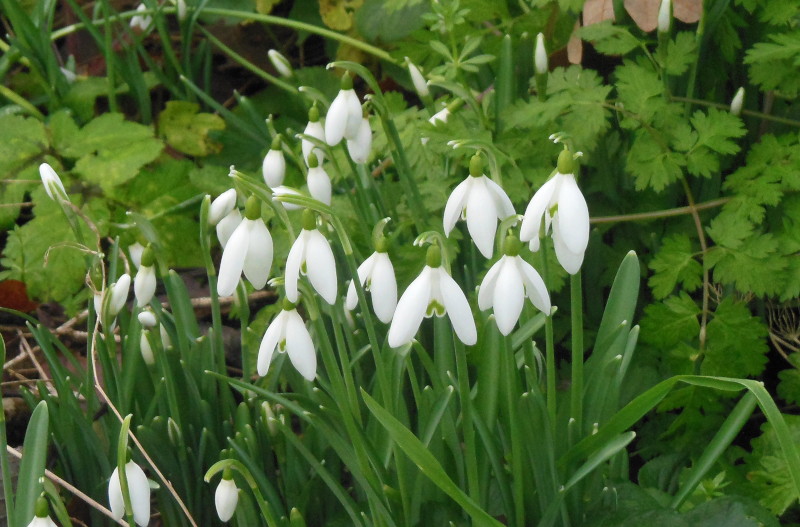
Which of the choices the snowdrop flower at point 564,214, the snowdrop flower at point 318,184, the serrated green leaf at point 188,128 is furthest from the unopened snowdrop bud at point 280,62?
the snowdrop flower at point 564,214

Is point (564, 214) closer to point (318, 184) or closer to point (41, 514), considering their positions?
point (318, 184)

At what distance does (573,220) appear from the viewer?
1276mm

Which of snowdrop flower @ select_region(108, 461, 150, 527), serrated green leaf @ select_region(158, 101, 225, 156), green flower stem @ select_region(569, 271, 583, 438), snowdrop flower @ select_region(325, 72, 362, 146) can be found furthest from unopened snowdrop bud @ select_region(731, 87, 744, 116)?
serrated green leaf @ select_region(158, 101, 225, 156)

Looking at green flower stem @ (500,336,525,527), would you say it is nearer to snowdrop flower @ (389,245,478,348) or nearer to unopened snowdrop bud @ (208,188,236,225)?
snowdrop flower @ (389,245,478,348)

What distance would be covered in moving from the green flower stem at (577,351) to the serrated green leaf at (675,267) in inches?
18.7

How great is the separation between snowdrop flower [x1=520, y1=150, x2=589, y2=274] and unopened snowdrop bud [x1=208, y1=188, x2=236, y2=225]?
2.01ft

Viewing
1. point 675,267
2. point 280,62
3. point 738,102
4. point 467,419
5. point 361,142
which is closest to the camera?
point 467,419

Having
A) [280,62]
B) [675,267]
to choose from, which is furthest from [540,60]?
[280,62]

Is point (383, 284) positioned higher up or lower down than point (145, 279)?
higher up

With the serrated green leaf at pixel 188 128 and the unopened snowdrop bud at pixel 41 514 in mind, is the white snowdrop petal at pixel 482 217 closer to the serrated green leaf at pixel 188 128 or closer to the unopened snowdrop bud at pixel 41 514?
the unopened snowdrop bud at pixel 41 514

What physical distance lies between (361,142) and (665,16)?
2.43ft

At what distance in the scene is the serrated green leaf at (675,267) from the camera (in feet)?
6.72

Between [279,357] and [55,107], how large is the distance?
1736 mm

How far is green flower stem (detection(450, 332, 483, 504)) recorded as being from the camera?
1.45 m
